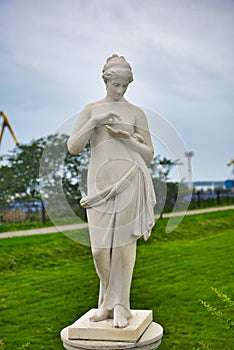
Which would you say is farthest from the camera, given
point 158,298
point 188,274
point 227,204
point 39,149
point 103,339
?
point 227,204

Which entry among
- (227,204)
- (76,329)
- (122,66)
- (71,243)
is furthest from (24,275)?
(227,204)

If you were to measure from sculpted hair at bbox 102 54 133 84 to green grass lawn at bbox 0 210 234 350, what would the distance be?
3823mm

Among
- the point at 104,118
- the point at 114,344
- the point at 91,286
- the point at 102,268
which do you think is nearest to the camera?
the point at 114,344

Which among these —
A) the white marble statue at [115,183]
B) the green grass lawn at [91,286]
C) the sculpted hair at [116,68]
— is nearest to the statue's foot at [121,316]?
the white marble statue at [115,183]

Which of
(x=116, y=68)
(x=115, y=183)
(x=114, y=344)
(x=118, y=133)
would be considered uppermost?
(x=116, y=68)

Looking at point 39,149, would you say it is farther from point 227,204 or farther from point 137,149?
point 137,149

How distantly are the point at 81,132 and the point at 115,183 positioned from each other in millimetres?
459

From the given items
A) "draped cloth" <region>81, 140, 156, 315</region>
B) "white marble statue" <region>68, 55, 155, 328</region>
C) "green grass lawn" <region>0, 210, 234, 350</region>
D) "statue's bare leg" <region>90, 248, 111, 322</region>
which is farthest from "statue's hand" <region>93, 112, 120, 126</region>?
"green grass lawn" <region>0, 210, 234, 350</region>

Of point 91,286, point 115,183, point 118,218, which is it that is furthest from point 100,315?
point 91,286

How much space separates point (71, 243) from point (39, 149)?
Answer: 446 cm

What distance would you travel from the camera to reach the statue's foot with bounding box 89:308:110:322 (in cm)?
400

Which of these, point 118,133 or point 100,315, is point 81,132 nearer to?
point 118,133

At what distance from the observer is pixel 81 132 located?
3.93 metres

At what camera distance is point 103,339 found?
151 inches
